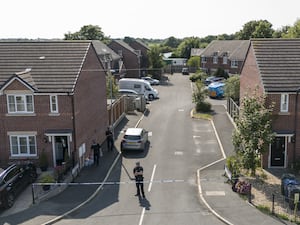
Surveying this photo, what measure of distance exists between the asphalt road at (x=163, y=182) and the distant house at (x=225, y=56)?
32.4 metres

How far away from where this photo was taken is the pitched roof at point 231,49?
6988 centimetres

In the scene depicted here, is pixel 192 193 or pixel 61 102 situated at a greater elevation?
pixel 61 102

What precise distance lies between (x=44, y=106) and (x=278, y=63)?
49.9 feet

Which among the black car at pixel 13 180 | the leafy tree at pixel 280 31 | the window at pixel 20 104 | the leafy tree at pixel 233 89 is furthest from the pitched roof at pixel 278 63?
the leafy tree at pixel 280 31

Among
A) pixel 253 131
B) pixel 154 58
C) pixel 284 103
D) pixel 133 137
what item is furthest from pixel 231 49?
pixel 253 131

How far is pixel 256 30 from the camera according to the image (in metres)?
90.1

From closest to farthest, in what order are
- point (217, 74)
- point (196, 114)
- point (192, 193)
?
point (192, 193) → point (196, 114) → point (217, 74)

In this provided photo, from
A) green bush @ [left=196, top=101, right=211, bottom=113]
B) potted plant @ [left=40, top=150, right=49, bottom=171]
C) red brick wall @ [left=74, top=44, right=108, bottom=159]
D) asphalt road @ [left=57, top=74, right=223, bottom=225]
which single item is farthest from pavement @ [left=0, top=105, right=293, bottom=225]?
green bush @ [left=196, top=101, right=211, bottom=113]

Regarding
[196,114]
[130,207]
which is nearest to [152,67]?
[196,114]

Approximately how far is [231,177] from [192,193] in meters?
2.54

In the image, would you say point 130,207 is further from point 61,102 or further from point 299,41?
point 299,41

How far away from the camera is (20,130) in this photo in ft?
83.8

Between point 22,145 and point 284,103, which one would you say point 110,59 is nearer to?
point 22,145

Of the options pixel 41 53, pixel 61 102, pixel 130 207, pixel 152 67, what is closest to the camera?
pixel 130 207
